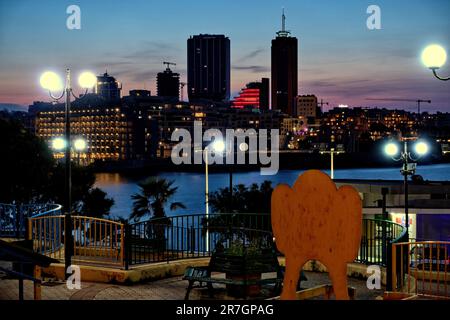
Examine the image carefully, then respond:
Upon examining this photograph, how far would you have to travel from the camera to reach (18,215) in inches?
540

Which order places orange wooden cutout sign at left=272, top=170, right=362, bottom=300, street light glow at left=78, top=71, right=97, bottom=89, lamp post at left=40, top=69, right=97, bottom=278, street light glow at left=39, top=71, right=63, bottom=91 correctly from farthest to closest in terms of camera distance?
street light glow at left=78, top=71, right=97, bottom=89 < street light glow at left=39, top=71, right=63, bottom=91 < lamp post at left=40, top=69, right=97, bottom=278 < orange wooden cutout sign at left=272, top=170, right=362, bottom=300

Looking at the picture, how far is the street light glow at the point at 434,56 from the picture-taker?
943 centimetres

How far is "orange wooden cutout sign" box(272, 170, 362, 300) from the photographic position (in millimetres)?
7100

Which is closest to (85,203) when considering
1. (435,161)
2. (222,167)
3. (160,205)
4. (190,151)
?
(160,205)

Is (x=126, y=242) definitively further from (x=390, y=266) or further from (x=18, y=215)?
(x=390, y=266)

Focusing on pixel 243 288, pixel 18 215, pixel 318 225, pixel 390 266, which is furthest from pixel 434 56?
pixel 18 215

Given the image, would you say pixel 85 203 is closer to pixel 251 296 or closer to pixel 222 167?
pixel 251 296

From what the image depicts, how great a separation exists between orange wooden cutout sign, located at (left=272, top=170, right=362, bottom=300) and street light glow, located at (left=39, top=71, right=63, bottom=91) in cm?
612

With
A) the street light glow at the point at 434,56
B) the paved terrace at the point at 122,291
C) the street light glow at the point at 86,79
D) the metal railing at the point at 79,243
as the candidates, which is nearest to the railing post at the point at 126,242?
the metal railing at the point at 79,243

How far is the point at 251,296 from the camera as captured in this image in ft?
31.4

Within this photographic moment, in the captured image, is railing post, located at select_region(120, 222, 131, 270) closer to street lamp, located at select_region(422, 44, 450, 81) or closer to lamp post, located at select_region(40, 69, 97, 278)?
lamp post, located at select_region(40, 69, 97, 278)

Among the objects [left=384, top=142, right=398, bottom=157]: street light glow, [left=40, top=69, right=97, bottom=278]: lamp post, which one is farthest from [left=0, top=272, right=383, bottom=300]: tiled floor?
[left=384, top=142, right=398, bottom=157]: street light glow
